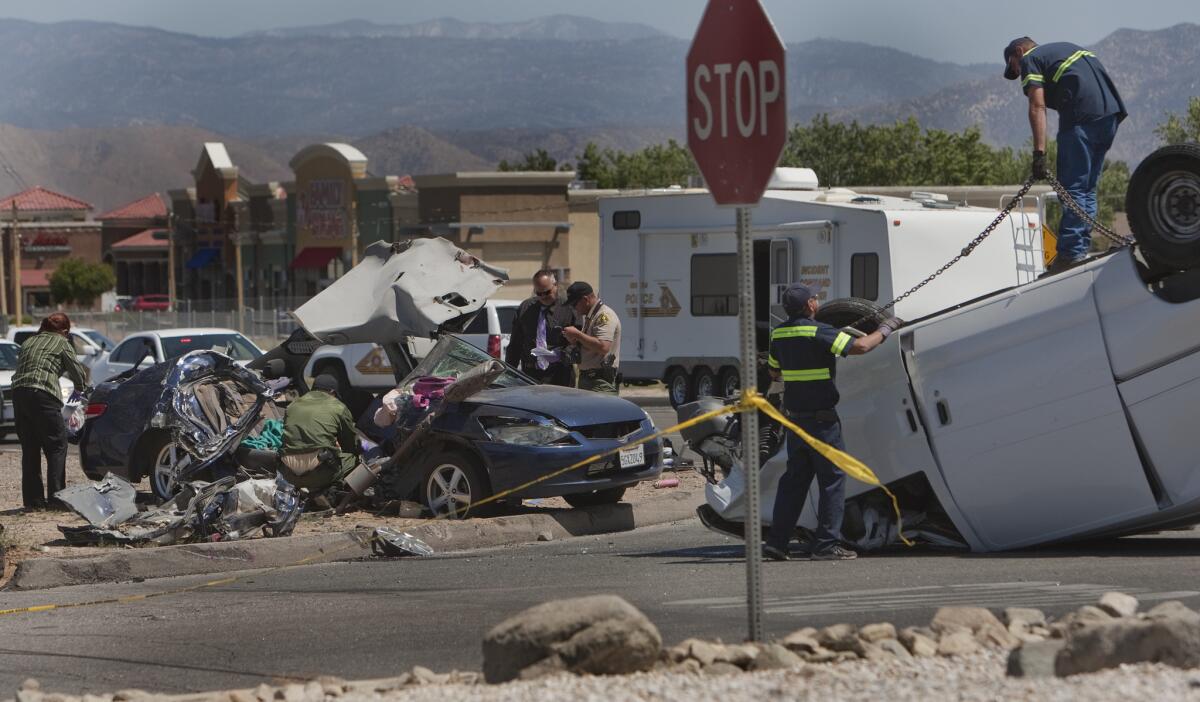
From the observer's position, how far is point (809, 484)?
1024cm

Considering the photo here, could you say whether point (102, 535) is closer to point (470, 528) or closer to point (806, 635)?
point (470, 528)

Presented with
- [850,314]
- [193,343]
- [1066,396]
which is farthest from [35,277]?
[1066,396]

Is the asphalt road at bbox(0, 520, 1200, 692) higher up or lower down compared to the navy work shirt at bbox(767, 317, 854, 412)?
lower down

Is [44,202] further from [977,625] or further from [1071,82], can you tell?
[977,625]

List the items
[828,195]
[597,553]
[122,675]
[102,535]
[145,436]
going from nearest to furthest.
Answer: [122,675], [597,553], [102,535], [145,436], [828,195]

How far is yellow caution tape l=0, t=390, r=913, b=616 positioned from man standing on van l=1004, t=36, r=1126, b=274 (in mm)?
2811

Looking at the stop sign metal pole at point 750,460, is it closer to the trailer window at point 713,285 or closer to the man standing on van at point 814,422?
the man standing on van at point 814,422

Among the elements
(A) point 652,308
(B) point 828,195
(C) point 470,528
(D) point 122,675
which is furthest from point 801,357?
(A) point 652,308

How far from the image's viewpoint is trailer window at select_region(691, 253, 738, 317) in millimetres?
24461

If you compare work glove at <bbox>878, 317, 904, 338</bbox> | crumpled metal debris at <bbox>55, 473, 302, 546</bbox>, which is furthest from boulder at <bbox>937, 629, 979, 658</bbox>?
crumpled metal debris at <bbox>55, 473, 302, 546</bbox>

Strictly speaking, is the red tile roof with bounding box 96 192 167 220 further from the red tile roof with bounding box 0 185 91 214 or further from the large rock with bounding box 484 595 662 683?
the large rock with bounding box 484 595 662 683

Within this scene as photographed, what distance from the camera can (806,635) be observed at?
21.8ft

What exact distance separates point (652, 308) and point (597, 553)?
14449mm

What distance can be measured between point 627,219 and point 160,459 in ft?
39.7
